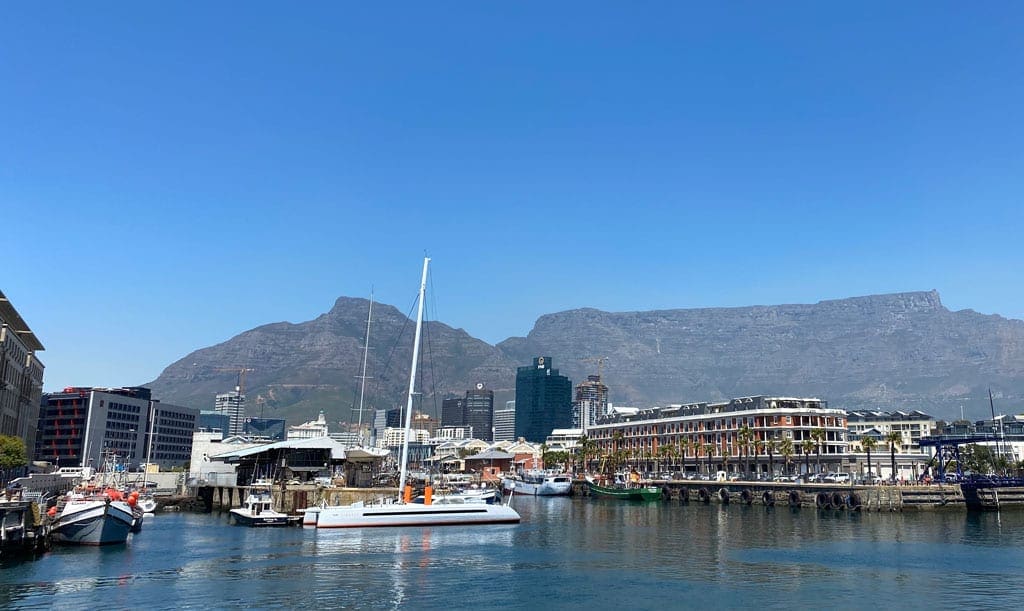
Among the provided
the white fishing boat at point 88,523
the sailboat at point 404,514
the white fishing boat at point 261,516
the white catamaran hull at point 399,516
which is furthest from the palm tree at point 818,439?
A: the white fishing boat at point 88,523

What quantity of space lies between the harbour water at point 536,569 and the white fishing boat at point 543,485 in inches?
3501

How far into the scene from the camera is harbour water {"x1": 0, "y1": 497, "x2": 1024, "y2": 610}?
4741 cm

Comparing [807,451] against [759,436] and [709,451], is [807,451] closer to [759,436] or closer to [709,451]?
[759,436]

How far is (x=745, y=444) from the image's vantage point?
174 meters

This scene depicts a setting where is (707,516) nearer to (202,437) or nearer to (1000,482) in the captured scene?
(1000,482)

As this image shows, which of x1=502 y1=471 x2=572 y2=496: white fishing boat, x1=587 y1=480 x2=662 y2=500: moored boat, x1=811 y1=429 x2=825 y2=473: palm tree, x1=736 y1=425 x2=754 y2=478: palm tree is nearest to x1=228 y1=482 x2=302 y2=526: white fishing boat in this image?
x1=587 y1=480 x2=662 y2=500: moored boat

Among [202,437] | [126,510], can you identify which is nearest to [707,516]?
[126,510]

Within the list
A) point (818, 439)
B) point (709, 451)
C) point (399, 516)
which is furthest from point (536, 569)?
point (709, 451)

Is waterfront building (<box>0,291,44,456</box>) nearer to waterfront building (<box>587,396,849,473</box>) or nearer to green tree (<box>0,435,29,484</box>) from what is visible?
green tree (<box>0,435,29,484</box>)

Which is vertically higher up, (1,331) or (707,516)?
(1,331)

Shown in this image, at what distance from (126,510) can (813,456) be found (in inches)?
5499

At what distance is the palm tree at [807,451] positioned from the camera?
15812 cm

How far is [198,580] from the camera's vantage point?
5372 cm

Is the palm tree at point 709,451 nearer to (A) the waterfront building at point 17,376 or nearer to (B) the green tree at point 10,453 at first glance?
(A) the waterfront building at point 17,376
